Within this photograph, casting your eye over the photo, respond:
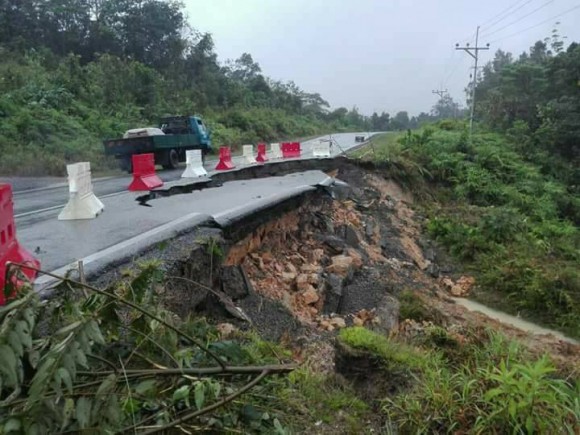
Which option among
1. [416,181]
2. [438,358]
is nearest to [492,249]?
[416,181]

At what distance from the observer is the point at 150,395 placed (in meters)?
2.45

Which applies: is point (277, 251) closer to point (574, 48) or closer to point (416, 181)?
point (416, 181)

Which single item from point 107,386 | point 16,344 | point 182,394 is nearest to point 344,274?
point 182,394

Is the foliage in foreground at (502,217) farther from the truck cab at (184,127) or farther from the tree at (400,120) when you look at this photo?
the tree at (400,120)

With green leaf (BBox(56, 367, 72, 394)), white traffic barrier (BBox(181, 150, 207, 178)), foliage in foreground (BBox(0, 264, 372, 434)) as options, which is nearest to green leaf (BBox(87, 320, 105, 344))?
foliage in foreground (BBox(0, 264, 372, 434))

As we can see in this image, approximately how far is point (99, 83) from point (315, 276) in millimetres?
23345

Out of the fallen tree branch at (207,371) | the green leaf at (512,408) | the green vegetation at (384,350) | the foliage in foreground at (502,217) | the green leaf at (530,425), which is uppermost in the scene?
the fallen tree branch at (207,371)

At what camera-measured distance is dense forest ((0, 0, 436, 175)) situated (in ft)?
63.0

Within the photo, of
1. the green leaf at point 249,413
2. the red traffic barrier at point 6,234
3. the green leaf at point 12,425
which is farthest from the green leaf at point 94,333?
the red traffic barrier at point 6,234

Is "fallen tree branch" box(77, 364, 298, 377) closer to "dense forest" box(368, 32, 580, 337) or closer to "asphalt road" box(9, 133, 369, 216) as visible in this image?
"asphalt road" box(9, 133, 369, 216)

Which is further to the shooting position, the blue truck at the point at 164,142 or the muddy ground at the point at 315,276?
the blue truck at the point at 164,142

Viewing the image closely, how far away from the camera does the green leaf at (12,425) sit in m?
1.80

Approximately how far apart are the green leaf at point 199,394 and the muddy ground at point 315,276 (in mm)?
1818

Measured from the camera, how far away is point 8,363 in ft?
5.91
